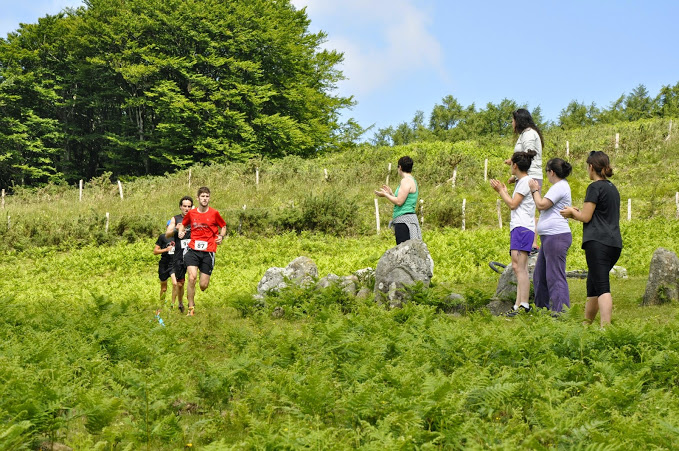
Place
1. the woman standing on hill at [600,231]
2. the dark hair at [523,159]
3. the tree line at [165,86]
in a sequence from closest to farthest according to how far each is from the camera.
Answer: the woman standing on hill at [600,231], the dark hair at [523,159], the tree line at [165,86]

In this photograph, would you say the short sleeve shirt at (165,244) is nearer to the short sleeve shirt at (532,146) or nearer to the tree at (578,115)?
the short sleeve shirt at (532,146)

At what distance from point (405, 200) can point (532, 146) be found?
239cm

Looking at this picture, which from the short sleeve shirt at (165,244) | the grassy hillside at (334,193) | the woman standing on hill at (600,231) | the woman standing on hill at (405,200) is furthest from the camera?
the grassy hillside at (334,193)

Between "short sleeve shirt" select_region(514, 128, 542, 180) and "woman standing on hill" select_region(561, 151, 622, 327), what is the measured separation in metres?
1.56

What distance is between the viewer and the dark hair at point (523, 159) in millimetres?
8719

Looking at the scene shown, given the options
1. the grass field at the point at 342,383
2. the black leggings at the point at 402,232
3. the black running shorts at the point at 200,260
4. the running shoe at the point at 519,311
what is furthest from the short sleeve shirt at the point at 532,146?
the black running shorts at the point at 200,260

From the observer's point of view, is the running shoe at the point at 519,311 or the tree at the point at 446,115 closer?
the running shoe at the point at 519,311

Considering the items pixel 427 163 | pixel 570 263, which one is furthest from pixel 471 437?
pixel 427 163

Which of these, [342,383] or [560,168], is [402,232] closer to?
[560,168]

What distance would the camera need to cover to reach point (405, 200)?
10414 millimetres

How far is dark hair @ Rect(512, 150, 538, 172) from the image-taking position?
8.72 meters

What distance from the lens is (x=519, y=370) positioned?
A: 5.61 m

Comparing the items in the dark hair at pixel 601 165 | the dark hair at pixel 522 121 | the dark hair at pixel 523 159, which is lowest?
the dark hair at pixel 601 165

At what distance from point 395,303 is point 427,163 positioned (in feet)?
78.3
